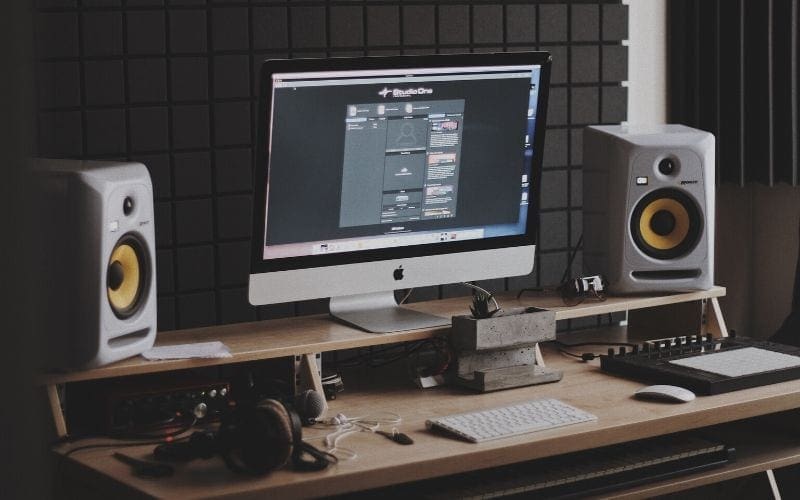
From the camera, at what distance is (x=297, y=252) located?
1.92 meters

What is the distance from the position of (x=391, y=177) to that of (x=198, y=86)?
19.1 inches

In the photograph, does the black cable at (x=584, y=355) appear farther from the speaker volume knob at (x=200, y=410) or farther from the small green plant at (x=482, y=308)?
the speaker volume knob at (x=200, y=410)

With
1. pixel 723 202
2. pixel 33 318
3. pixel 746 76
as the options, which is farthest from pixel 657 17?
pixel 33 318

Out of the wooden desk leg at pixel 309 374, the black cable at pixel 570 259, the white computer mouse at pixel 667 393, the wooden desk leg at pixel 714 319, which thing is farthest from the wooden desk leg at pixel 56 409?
the wooden desk leg at pixel 714 319

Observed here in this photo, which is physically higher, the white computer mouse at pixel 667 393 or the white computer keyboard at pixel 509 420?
the white computer mouse at pixel 667 393

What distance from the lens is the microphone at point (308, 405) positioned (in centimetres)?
173

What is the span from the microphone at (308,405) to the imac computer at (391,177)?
8.9 inches

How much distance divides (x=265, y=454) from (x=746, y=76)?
6.26 feet

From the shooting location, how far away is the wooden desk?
57.8 inches

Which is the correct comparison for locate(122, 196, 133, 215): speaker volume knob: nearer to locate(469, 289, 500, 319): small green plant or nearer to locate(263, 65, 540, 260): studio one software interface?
locate(263, 65, 540, 260): studio one software interface

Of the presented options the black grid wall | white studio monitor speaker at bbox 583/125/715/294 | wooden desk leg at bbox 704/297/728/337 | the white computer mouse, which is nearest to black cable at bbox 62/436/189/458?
the black grid wall

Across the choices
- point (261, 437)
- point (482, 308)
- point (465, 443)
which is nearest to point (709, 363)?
point (482, 308)

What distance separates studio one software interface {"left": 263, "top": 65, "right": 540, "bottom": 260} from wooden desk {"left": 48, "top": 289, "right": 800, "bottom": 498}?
21cm

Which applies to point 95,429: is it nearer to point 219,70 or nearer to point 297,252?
point 297,252
